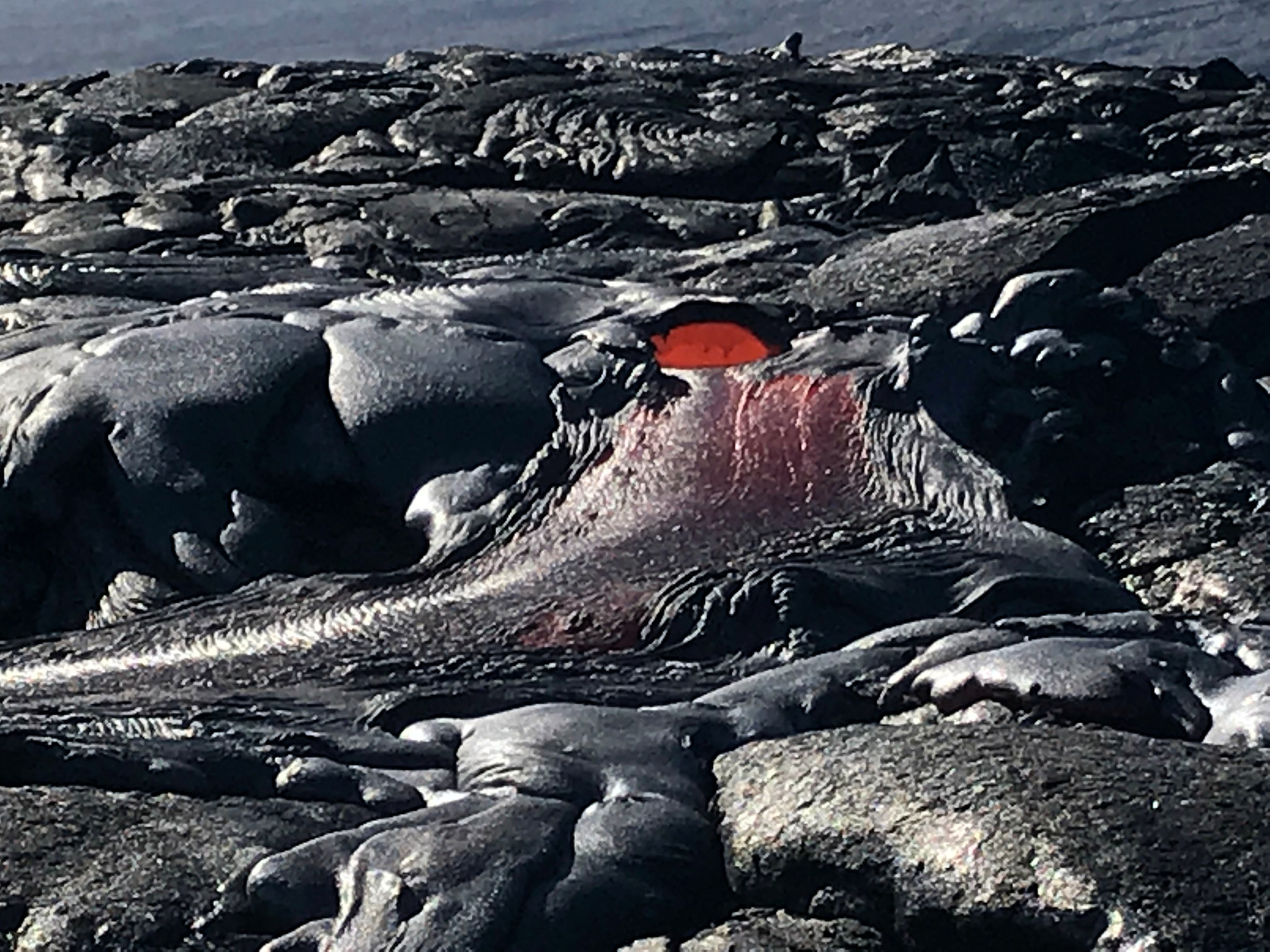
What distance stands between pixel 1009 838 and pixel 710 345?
3.52m

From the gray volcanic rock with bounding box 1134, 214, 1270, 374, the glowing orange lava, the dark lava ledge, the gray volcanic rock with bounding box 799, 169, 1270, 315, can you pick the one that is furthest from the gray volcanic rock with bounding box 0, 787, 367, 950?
the gray volcanic rock with bounding box 1134, 214, 1270, 374

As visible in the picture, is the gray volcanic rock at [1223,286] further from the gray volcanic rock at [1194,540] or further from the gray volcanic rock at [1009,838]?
the gray volcanic rock at [1009,838]

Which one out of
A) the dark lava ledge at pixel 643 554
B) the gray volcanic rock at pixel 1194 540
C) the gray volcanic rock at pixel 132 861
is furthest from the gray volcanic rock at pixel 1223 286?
the gray volcanic rock at pixel 132 861

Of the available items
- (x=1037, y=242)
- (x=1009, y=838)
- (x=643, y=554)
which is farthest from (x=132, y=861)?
(x=1037, y=242)

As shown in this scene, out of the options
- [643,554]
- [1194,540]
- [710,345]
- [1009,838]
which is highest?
[710,345]

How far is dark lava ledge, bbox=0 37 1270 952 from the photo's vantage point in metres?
4.60

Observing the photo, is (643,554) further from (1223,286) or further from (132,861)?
(1223,286)

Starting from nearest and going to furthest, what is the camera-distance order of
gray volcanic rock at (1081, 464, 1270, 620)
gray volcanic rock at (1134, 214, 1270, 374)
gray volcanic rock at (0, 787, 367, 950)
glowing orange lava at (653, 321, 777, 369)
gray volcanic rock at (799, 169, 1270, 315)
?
gray volcanic rock at (0, 787, 367, 950), gray volcanic rock at (1081, 464, 1270, 620), glowing orange lava at (653, 321, 777, 369), gray volcanic rock at (799, 169, 1270, 315), gray volcanic rock at (1134, 214, 1270, 374)

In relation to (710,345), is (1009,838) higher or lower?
lower

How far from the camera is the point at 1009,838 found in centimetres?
447

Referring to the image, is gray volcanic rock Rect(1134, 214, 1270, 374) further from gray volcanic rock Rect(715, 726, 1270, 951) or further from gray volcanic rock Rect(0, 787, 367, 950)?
gray volcanic rock Rect(0, 787, 367, 950)

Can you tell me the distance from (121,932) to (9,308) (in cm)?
445

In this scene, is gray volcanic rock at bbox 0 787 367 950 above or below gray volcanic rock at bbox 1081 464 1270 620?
above

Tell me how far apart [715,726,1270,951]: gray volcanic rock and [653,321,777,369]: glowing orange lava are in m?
2.75
